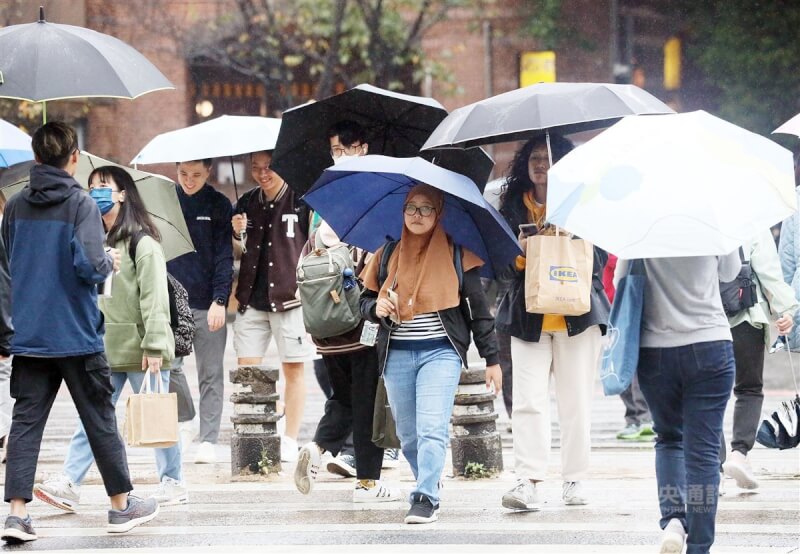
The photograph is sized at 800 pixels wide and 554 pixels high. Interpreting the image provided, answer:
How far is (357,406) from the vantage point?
8.05 m

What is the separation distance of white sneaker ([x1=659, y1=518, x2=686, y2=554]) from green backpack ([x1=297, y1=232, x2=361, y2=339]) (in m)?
2.41

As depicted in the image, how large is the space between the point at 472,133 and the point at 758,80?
18663mm

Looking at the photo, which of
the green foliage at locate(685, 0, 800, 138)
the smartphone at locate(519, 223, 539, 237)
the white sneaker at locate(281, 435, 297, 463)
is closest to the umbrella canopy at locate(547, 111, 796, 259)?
the smartphone at locate(519, 223, 539, 237)

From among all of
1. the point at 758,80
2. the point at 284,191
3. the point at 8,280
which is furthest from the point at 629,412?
the point at 758,80

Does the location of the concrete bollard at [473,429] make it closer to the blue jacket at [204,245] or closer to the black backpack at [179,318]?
the black backpack at [179,318]

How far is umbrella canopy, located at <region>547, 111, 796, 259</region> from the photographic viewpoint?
5641 mm

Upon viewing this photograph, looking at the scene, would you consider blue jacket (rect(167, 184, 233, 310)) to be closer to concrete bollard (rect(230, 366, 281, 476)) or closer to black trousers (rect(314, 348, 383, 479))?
concrete bollard (rect(230, 366, 281, 476))

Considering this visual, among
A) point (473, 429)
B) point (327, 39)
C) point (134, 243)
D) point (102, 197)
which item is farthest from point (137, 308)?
point (327, 39)

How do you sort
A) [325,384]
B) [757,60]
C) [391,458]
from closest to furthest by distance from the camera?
[391,458] < [325,384] < [757,60]

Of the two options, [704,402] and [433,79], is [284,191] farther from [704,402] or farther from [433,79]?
[433,79]

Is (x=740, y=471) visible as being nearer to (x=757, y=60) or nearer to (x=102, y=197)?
(x=102, y=197)

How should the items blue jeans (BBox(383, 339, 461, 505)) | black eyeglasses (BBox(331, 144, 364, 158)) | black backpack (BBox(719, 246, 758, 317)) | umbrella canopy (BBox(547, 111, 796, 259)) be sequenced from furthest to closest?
black eyeglasses (BBox(331, 144, 364, 158)), black backpack (BBox(719, 246, 758, 317)), blue jeans (BBox(383, 339, 461, 505)), umbrella canopy (BBox(547, 111, 796, 259))

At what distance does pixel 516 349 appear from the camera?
7.86m

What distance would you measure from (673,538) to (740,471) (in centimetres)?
230
